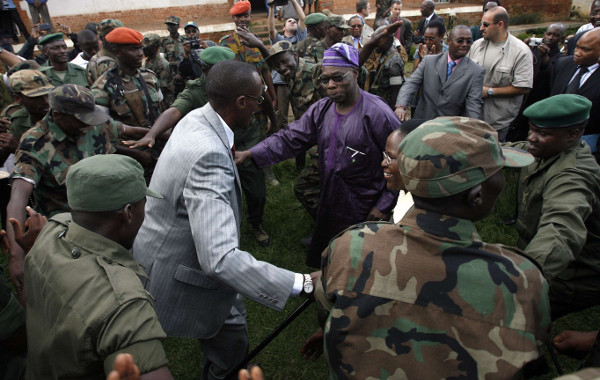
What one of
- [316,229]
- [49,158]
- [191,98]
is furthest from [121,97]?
[316,229]

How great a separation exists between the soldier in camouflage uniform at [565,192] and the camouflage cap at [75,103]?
3053 millimetres

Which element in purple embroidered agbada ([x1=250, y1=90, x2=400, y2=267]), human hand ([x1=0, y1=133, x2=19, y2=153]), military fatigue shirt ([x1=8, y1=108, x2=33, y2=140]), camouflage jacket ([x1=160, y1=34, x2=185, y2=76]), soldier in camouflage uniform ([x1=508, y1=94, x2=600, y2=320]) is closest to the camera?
soldier in camouflage uniform ([x1=508, y1=94, x2=600, y2=320])

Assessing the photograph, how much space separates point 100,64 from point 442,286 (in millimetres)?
5058

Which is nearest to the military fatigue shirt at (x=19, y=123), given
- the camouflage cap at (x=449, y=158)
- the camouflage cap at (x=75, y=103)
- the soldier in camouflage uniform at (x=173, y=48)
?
the camouflage cap at (x=75, y=103)

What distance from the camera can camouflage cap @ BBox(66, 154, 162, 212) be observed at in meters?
1.61

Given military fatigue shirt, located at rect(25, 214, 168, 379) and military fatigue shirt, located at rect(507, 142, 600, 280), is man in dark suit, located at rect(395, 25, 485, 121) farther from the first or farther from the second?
military fatigue shirt, located at rect(25, 214, 168, 379)

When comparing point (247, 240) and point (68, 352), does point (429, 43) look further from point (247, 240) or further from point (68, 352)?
point (68, 352)

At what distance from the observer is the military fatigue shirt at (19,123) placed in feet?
12.6

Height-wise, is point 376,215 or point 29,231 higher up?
point 29,231

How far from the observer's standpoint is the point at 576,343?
2082 mm

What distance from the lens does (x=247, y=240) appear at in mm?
4680

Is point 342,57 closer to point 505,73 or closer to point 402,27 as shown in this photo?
point 505,73

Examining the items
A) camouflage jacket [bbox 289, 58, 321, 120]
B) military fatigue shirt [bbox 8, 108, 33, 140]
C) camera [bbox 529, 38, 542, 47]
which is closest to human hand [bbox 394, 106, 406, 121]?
camouflage jacket [bbox 289, 58, 321, 120]

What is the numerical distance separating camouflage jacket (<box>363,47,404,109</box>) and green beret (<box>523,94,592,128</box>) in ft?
12.7
